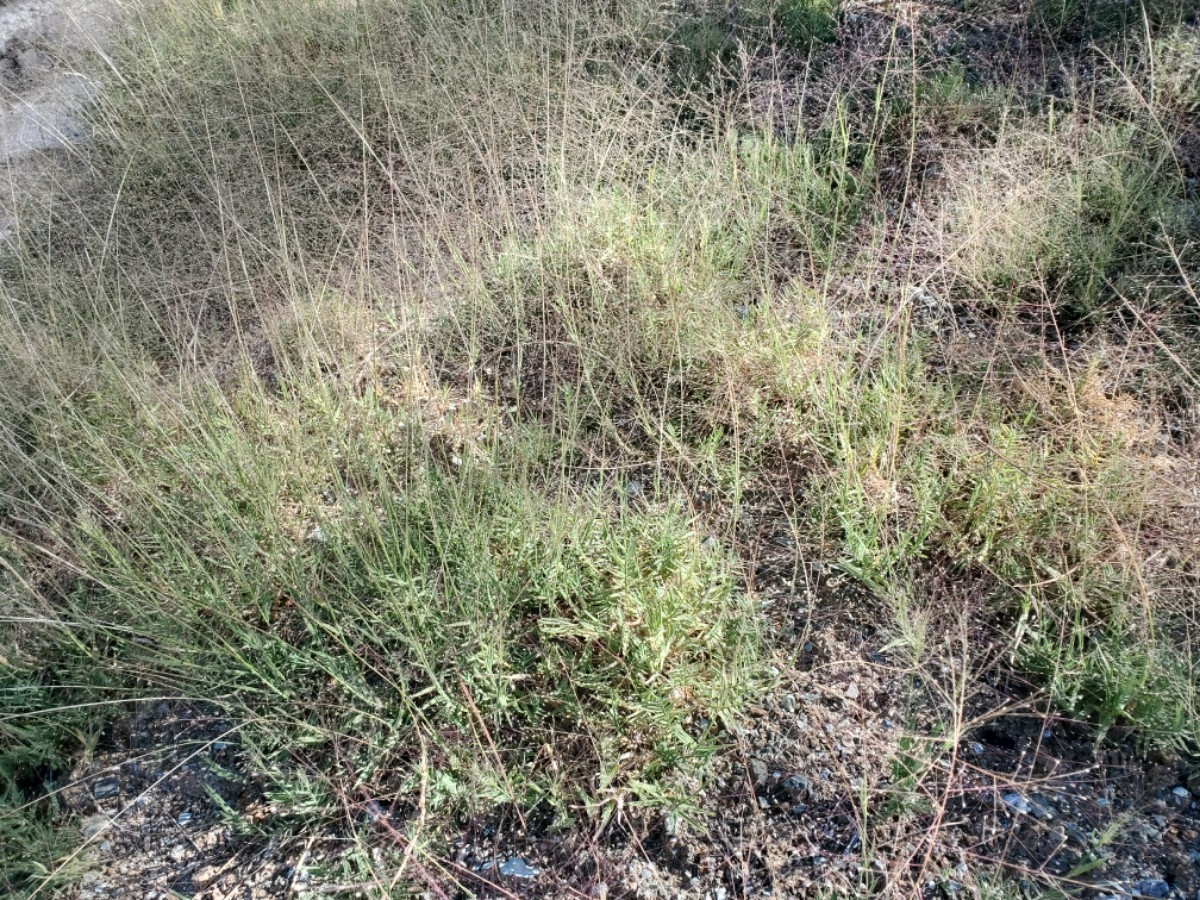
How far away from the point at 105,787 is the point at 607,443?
1391mm

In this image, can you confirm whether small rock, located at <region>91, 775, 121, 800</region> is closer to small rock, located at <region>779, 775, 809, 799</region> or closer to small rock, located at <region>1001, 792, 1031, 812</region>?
small rock, located at <region>779, 775, 809, 799</region>

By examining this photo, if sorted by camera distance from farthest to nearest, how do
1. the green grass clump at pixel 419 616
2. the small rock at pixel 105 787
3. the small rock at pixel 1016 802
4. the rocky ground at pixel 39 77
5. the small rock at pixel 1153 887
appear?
the rocky ground at pixel 39 77, the small rock at pixel 105 787, the green grass clump at pixel 419 616, the small rock at pixel 1016 802, the small rock at pixel 1153 887

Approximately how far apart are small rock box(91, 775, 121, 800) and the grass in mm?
74

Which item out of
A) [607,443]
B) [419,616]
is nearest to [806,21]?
[607,443]

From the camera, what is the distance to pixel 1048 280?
2.48 m

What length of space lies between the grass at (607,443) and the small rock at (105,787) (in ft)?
0.24

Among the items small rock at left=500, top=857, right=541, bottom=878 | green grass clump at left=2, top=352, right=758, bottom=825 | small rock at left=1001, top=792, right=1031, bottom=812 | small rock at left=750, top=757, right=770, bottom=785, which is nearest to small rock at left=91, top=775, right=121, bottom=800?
green grass clump at left=2, top=352, right=758, bottom=825

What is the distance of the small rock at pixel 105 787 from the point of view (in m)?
1.76

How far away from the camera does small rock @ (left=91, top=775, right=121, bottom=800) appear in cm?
176

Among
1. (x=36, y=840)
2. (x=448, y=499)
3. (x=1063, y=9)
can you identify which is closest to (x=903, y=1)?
(x=1063, y=9)

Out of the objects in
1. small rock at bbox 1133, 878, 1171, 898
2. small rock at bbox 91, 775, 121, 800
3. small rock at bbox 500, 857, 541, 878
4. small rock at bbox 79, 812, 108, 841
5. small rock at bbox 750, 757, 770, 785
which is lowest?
small rock at bbox 1133, 878, 1171, 898

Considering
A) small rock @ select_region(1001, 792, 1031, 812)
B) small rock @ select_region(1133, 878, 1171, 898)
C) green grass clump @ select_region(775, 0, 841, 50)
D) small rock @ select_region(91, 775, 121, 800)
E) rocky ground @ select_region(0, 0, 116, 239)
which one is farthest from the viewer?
rocky ground @ select_region(0, 0, 116, 239)

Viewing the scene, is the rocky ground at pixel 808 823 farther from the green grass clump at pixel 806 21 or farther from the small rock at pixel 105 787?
the green grass clump at pixel 806 21

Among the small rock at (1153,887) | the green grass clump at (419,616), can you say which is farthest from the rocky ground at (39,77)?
the small rock at (1153,887)
